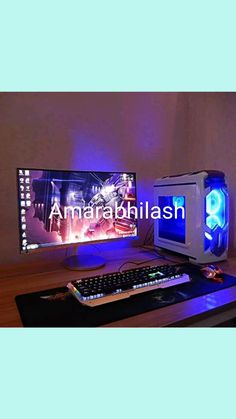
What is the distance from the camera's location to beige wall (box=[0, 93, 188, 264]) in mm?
1066

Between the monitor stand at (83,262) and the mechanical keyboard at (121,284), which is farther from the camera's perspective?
the monitor stand at (83,262)

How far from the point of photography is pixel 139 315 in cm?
65

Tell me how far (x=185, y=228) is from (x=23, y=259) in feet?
2.53

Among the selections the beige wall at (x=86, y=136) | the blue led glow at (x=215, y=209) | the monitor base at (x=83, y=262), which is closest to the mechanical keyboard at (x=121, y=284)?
the monitor base at (x=83, y=262)

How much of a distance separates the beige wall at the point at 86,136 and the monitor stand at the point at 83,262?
0.34 feet

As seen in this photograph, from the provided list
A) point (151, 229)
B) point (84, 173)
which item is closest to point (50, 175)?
point (84, 173)

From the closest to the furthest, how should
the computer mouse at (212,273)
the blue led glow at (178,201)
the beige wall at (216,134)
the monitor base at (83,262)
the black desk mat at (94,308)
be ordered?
the black desk mat at (94,308), the computer mouse at (212,273), the monitor base at (83,262), the blue led glow at (178,201), the beige wall at (216,134)

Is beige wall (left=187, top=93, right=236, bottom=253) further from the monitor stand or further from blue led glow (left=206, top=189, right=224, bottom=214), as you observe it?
the monitor stand

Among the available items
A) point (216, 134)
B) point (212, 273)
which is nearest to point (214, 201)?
point (212, 273)

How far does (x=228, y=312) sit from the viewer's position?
2.40 feet

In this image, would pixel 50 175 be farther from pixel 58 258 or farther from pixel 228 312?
pixel 228 312

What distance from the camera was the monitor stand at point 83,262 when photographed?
3.36 ft

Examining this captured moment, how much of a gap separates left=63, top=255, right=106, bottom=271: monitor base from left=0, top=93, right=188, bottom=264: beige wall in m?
0.11

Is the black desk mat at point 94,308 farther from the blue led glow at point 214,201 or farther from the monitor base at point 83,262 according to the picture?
the blue led glow at point 214,201
